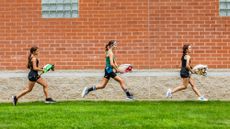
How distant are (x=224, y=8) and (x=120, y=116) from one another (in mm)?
5845

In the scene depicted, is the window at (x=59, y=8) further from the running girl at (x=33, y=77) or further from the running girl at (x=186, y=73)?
the running girl at (x=186, y=73)

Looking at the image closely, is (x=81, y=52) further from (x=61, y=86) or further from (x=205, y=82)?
(x=205, y=82)

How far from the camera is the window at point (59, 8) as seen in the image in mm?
16250

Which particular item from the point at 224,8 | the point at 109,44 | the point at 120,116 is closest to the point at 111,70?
the point at 109,44

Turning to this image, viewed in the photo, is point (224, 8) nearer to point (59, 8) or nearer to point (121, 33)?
point (121, 33)

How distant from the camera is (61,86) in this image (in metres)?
15.9

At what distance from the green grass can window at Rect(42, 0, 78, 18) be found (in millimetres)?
2882

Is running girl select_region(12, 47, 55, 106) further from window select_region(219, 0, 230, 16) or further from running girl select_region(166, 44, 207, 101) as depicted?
window select_region(219, 0, 230, 16)

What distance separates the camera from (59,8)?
1628 centimetres

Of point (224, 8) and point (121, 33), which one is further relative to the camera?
point (121, 33)

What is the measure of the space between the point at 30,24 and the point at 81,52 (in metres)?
1.56

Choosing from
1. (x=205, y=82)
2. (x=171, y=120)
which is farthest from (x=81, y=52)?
(x=171, y=120)

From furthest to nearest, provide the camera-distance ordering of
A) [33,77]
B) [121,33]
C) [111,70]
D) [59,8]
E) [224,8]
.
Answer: [59,8] < [121,33] < [224,8] < [111,70] < [33,77]

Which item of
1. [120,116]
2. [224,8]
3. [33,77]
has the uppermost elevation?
[224,8]
